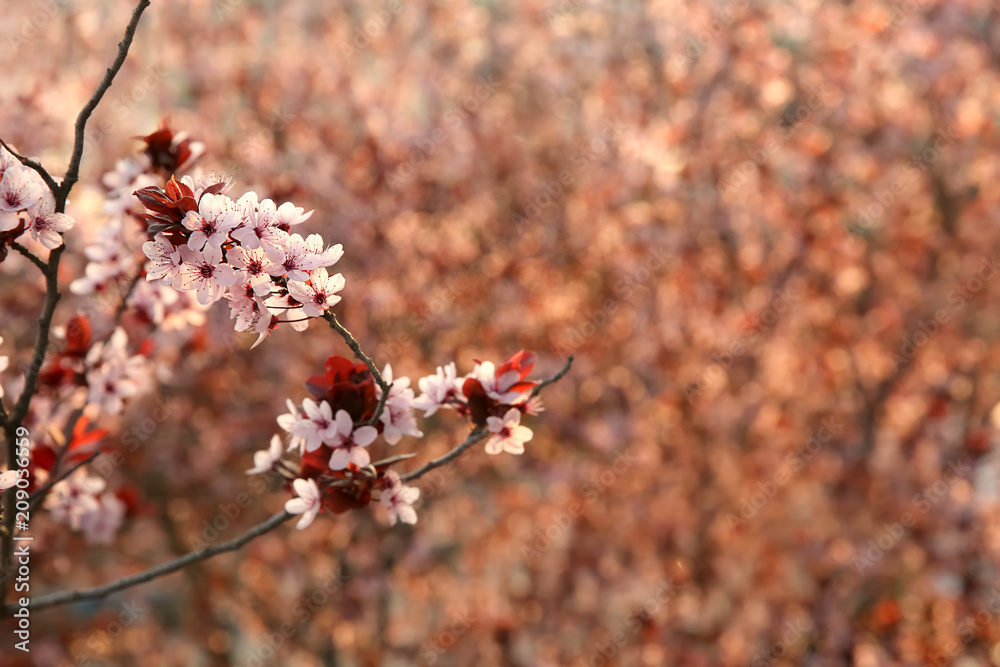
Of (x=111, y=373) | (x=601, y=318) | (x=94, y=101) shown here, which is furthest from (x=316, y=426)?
(x=601, y=318)

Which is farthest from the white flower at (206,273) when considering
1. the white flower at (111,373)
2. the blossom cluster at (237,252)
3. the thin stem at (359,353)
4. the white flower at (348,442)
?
the white flower at (111,373)

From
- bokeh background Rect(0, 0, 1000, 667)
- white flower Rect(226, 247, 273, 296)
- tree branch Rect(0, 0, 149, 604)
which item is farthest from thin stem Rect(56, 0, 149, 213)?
bokeh background Rect(0, 0, 1000, 667)

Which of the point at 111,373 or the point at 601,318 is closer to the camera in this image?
the point at 111,373

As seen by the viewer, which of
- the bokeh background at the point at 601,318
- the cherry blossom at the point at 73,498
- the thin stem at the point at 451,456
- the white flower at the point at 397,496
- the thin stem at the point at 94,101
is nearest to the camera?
the thin stem at the point at 94,101

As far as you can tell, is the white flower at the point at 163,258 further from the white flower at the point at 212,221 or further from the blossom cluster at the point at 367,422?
the blossom cluster at the point at 367,422

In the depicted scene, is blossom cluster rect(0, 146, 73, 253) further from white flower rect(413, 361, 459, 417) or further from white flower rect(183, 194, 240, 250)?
white flower rect(413, 361, 459, 417)

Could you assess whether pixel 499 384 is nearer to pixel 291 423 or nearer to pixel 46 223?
pixel 291 423

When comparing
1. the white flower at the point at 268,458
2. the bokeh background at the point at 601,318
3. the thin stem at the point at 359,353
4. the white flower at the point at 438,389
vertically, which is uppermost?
the thin stem at the point at 359,353
